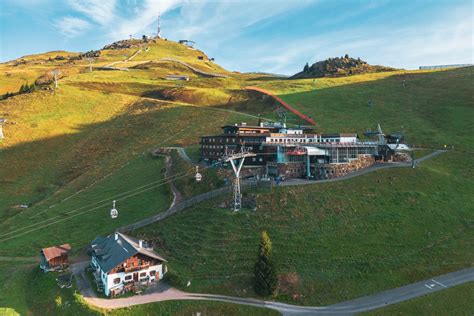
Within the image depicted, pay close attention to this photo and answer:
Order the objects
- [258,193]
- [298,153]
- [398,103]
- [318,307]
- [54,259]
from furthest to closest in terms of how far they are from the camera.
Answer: [398,103], [298,153], [258,193], [54,259], [318,307]

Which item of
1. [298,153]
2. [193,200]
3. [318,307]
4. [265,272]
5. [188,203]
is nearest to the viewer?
[318,307]


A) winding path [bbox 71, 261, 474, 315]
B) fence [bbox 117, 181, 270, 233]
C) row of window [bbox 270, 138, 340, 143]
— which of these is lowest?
winding path [bbox 71, 261, 474, 315]

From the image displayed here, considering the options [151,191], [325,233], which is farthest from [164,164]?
[325,233]

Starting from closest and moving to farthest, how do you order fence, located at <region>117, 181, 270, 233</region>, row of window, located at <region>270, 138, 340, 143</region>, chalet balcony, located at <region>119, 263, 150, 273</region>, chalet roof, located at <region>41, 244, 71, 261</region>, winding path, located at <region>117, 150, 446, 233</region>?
1. chalet balcony, located at <region>119, 263, 150, 273</region>
2. chalet roof, located at <region>41, 244, 71, 261</region>
3. winding path, located at <region>117, 150, 446, 233</region>
4. fence, located at <region>117, 181, 270, 233</region>
5. row of window, located at <region>270, 138, 340, 143</region>

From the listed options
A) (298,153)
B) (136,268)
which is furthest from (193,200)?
(298,153)

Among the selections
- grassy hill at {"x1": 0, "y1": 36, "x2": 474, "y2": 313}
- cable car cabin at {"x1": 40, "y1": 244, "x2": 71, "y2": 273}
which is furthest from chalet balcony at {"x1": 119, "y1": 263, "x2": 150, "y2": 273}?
cable car cabin at {"x1": 40, "y1": 244, "x2": 71, "y2": 273}

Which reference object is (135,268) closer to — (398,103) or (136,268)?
(136,268)

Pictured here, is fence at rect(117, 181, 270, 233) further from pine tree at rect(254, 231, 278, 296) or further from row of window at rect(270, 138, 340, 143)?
pine tree at rect(254, 231, 278, 296)

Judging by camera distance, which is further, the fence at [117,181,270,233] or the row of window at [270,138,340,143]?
the row of window at [270,138,340,143]
